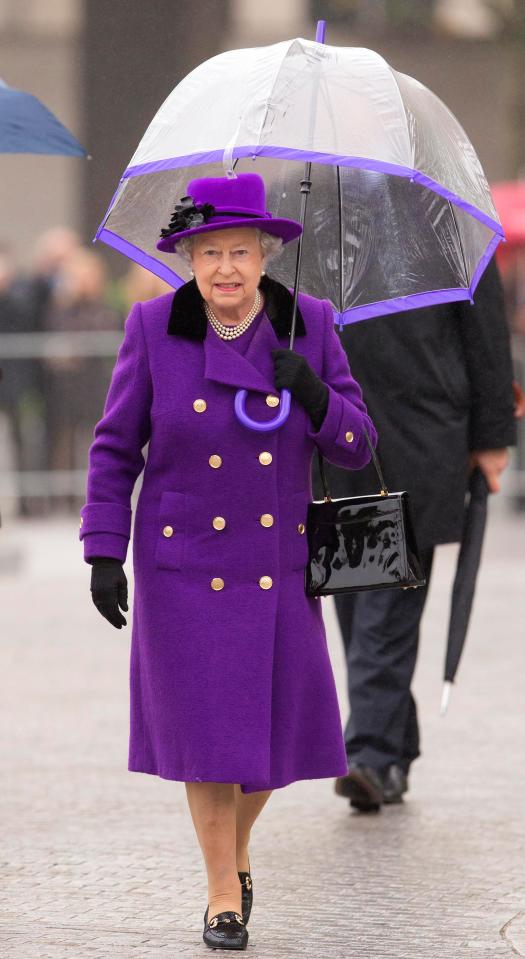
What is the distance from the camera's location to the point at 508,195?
672 inches

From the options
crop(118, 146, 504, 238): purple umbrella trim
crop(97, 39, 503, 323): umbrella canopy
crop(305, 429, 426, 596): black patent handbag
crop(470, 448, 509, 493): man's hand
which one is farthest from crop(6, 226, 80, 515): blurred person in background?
crop(118, 146, 504, 238): purple umbrella trim

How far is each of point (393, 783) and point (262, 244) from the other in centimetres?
216

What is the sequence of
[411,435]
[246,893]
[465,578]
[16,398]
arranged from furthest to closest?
[16,398] → [465,578] → [411,435] → [246,893]

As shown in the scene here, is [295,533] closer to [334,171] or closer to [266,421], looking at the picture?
[266,421]

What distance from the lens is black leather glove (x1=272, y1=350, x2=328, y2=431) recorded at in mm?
4719

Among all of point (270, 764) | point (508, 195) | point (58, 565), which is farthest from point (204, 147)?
point (508, 195)

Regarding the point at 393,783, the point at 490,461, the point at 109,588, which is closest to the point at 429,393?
the point at 490,461

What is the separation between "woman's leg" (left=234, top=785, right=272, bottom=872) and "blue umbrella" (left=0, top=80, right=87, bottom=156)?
6.49 feet

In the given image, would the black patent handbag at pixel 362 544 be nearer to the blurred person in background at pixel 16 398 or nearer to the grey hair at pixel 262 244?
the grey hair at pixel 262 244

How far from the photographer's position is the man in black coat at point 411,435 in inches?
247

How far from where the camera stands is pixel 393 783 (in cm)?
634

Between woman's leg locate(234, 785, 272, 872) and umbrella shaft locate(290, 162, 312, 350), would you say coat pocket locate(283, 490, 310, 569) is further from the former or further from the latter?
woman's leg locate(234, 785, 272, 872)

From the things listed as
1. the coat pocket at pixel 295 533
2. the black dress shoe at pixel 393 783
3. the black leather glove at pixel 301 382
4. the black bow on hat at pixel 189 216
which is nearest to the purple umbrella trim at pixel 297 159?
the black bow on hat at pixel 189 216

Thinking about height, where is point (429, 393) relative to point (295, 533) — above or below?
above
